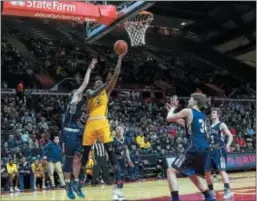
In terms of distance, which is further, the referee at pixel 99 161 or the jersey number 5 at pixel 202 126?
the referee at pixel 99 161

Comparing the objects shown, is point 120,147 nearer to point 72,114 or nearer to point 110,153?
point 72,114

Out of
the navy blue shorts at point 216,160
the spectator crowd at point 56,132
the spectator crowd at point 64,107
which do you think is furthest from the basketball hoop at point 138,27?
the navy blue shorts at point 216,160

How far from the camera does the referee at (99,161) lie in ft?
42.9

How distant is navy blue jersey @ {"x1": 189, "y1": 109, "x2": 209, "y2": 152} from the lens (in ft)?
20.7

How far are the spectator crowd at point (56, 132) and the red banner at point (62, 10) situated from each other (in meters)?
3.97

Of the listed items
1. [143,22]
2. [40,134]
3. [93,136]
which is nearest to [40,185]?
[40,134]

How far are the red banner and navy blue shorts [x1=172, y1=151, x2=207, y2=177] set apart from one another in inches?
245

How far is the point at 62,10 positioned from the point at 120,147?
390cm

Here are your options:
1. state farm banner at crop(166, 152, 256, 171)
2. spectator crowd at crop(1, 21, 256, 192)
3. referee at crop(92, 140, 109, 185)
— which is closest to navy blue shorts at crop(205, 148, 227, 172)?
referee at crop(92, 140, 109, 185)

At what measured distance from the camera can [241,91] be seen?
29.1m

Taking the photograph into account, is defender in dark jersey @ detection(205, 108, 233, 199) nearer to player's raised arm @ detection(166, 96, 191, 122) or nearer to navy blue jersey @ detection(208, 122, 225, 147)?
navy blue jersey @ detection(208, 122, 225, 147)

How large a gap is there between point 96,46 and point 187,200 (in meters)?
21.5

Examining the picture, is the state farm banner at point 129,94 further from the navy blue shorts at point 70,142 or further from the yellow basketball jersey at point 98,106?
the yellow basketball jersey at point 98,106

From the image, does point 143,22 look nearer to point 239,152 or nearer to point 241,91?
point 239,152
